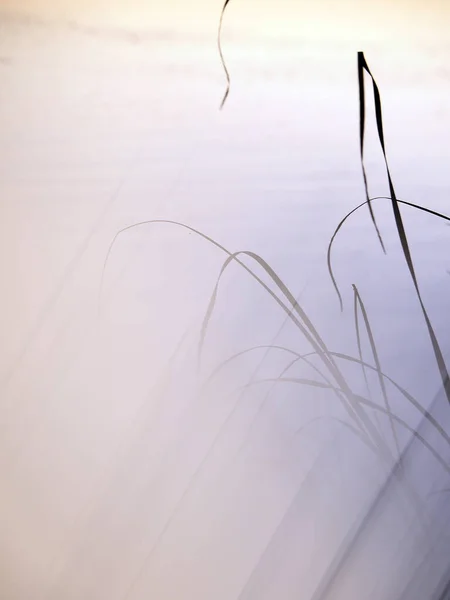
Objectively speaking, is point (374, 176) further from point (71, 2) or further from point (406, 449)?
point (71, 2)

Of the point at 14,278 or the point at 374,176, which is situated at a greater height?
the point at 374,176

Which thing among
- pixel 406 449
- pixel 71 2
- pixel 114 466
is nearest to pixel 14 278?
pixel 114 466

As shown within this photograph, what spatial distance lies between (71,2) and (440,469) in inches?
47.8

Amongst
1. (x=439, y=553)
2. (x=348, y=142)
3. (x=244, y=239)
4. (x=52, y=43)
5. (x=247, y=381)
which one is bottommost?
(x=439, y=553)

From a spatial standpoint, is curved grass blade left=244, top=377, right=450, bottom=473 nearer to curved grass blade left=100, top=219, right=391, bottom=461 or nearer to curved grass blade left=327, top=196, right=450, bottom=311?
curved grass blade left=100, top=219, right=391, bottom=461

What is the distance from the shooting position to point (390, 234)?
0.94 metres

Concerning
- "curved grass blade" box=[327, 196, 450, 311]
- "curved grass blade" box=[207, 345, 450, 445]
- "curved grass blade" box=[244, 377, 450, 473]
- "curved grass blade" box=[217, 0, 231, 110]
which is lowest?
"curved grass blade" box=[244, 377, 450, 473]

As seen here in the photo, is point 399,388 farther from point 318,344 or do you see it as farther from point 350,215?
point 350,215

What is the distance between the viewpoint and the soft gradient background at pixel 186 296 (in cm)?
87

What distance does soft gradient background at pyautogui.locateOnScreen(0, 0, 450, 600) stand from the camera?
34.2 inches

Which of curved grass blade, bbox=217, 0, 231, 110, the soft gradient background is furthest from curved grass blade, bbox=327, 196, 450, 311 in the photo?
curved grass blade, bbox=217, 0, 231, 110

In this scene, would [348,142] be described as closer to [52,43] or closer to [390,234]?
[390,234]

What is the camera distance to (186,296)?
902mm

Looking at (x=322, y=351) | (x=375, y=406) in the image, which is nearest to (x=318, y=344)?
(x=322, y=351)
